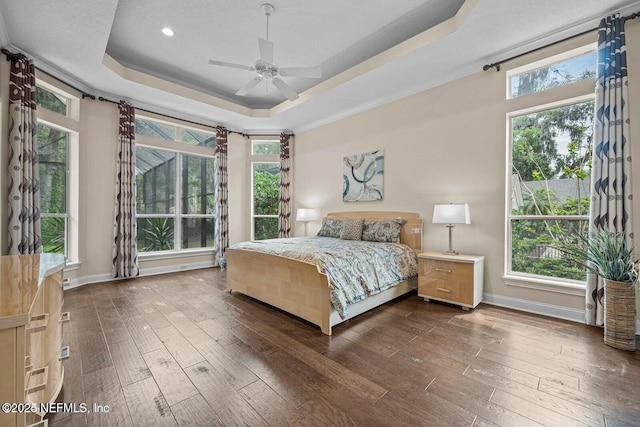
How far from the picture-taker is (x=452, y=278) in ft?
10.3

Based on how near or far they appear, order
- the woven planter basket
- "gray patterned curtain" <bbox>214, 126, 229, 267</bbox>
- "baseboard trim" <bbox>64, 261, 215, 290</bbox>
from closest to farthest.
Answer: the woven planter basket < "baseboard trim" <bbox>64, 261, 215, 290</bbox> < "gray patterned curtain" <bbox>214, 126, 229, 267</bbox>

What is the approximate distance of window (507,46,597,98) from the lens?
279 centimetres

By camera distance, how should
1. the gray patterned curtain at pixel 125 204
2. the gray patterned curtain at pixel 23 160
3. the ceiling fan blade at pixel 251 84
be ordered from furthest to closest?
the gray patterned curtain at pixel 125 204 < the ceiling fan blade at pixel 251 84 < the gray patterned curtain at pixel 23 160

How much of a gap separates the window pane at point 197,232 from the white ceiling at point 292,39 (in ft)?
7.24

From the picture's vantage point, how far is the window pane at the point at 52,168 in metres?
3.67

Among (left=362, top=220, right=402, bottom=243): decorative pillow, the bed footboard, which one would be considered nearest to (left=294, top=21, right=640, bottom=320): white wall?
(left=362, top=220, right=402, bottom=243): decorative pillow

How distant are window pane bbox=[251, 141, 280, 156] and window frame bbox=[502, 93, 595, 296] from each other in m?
4.37

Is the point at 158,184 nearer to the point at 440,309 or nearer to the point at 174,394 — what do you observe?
the point at 174,394

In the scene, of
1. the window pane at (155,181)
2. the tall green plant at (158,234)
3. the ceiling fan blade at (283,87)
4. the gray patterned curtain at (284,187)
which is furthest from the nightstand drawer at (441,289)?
the window pane at (155,181)

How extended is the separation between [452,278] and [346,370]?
1.87 meters

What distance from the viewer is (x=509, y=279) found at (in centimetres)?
312

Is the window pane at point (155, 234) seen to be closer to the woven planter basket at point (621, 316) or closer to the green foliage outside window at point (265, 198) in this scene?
the green foliage outside window at point (265, 198)

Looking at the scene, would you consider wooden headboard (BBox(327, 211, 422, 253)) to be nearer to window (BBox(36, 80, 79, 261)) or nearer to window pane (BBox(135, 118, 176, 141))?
window pane (BBox(135, 118, 176, 141))

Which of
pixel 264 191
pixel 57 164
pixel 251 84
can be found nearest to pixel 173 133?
pixel 57 164
